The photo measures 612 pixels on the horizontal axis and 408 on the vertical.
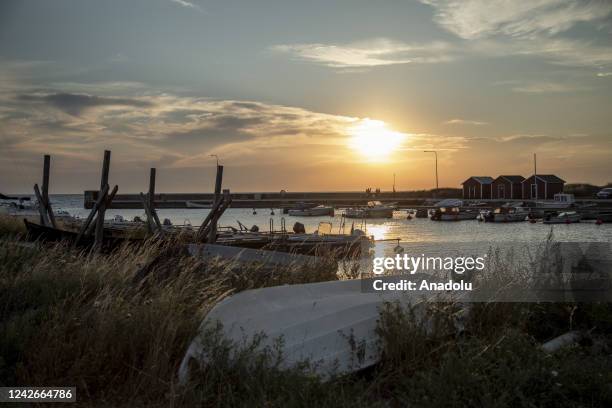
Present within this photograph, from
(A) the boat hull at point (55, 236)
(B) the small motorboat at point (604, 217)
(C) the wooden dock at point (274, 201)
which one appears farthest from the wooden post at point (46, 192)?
(C) the wooden dock at point (274, 201)

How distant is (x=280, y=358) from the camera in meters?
5.80

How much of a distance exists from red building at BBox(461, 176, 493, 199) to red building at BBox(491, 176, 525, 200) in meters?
2.36

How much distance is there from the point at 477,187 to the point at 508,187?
32.8ft

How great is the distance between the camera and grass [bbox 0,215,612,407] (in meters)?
5.34

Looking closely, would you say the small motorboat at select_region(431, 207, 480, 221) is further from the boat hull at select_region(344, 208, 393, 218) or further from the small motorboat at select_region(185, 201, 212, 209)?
the small motorboat at select_region(185, 201, 212, 209)

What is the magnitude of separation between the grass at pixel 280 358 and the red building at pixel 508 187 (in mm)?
117923

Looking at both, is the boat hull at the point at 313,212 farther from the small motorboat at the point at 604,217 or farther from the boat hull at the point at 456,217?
the small motorboat at the point at 604,217

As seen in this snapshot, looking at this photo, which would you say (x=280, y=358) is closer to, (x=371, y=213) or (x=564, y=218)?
(x=564, y=218)

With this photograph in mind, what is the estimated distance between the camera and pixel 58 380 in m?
6.01

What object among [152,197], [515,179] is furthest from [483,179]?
[152,197]

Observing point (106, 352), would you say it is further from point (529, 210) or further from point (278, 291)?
point (529, 210)

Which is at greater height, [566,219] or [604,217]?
[604,217]

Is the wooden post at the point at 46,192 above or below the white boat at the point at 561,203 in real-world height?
above

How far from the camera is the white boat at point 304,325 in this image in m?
6.23
